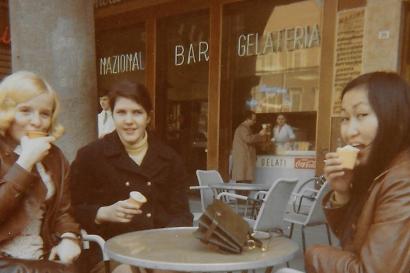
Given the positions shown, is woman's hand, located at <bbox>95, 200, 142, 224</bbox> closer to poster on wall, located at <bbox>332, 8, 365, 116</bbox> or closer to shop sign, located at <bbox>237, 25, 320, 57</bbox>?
poster on wall, located at <bbox>332, 8, 365, 116</bbox>

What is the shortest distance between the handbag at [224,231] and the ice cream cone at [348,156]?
0.53 m

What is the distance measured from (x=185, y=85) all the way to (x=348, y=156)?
8.26 m

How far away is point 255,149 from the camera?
897cm

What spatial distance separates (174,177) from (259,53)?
6652mm

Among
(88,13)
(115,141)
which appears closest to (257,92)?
(88,13)

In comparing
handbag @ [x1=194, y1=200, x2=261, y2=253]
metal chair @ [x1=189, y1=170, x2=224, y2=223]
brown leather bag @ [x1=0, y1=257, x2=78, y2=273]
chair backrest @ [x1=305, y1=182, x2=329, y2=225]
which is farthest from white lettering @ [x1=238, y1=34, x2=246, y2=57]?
brown leather bag @ [x1=0, y1=257, x2=78, y2=273]

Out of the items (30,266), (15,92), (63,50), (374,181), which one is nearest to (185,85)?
(63,50)

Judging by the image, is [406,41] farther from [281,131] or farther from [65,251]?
[65,251]

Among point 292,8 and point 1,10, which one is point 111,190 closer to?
point 292,8

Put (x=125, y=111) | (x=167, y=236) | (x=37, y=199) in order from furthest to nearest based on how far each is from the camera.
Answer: (x=125, y=111) → (x=167, y=236) → (x=37, y=199)

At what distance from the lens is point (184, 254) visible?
2020mm

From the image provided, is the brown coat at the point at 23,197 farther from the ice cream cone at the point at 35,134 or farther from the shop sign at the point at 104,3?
the shop sign at the point at 104,3

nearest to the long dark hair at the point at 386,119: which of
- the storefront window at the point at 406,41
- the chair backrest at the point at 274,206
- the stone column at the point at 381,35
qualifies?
the chair backrest at the point at 274,206

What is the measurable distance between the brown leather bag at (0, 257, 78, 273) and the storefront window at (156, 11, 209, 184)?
7468 mm
